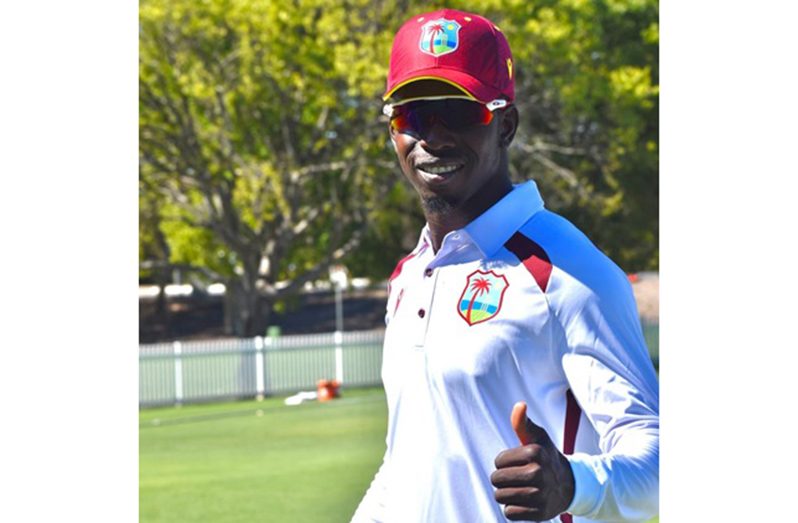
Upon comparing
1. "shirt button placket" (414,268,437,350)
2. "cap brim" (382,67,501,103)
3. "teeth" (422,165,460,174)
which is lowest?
"shirt button placket" (414,268,437,350)

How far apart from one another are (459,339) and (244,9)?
19.1 meters

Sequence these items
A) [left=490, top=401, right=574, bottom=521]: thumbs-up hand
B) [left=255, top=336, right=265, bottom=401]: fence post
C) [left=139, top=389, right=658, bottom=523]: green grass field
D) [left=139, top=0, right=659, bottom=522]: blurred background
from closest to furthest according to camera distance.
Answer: [left=490, top=401, right=574, bottom=521]: thumbs-up hand
[left=139, top=389, right=658, bottom=523]: green grass field
[left=255, top=336, right=265, bottom=401]: fence post
[left=139, top=0, right=659, bottom=522]: blurred background

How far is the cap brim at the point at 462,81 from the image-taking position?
9.25 feet

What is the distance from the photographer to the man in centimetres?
264

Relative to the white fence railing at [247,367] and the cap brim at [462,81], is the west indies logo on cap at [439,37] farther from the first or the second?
the white fence railing at [247,367]

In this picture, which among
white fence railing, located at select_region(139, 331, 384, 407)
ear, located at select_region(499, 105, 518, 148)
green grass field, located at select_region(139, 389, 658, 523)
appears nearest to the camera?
ear, located at select_region(499, 105, 518, 148)

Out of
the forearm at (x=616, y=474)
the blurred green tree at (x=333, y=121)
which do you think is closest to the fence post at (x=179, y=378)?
the blurred green tree at (x=333, y=121)

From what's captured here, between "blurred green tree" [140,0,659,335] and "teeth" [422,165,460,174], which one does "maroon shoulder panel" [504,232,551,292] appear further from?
"blurred green tree" [140,0,659,335]

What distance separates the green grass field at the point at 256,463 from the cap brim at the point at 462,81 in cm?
316

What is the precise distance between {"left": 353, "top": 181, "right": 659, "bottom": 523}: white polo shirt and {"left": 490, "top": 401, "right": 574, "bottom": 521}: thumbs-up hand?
1.4 inches

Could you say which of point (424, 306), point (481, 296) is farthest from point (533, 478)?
point (424, 306)

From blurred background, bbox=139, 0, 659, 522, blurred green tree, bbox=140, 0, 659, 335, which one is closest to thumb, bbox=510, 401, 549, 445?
blurred background, bbox=139, 0, 659, 522
